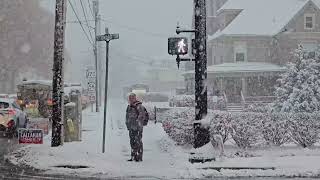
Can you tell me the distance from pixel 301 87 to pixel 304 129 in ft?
51.0

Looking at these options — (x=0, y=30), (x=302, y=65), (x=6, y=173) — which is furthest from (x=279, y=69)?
(x=6, y=173)

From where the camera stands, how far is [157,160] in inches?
565

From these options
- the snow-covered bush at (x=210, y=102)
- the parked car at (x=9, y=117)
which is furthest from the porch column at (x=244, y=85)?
the parked car at (x=9, y=117)

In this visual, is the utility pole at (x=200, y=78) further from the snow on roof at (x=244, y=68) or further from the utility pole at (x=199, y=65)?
the snow on roof at (x=244, y=68)

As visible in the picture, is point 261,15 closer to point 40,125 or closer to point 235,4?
point 235,4

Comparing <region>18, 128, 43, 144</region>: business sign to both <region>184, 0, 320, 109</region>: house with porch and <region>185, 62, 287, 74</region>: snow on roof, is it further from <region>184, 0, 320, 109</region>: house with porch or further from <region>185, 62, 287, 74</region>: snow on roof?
<region>185, 62, 287, 74</region>: snow on roof

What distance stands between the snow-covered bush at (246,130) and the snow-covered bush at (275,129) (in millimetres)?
187

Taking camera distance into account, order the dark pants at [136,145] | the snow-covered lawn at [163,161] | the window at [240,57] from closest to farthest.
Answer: the snow-covered lawn at [163,161]
the dark pants at [136,145]
the window at [240,57]

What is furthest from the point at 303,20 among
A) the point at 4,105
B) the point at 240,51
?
the point at 4,105

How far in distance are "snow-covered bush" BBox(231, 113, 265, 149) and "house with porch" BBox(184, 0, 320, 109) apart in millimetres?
31068

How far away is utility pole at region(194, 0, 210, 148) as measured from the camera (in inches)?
540

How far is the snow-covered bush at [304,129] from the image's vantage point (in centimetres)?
1595

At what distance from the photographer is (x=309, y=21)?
49594mm

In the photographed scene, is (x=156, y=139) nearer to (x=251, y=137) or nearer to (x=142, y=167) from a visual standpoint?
(x=251, y=137)
